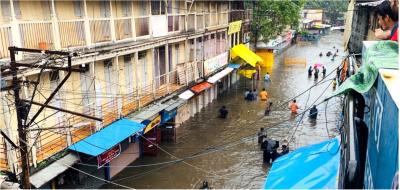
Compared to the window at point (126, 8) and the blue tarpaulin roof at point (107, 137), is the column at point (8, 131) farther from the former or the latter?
the window at point (126, 8)

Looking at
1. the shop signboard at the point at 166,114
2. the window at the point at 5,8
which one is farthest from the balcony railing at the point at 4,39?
the shop signboard at the point at 166,114

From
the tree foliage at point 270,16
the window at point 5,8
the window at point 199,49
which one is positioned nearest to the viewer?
the window at point 5,8

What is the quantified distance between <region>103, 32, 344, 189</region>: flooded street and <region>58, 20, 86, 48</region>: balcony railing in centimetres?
585

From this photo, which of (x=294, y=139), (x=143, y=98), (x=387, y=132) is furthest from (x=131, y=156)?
(x=387, y=132)

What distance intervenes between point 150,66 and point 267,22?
22.9 m

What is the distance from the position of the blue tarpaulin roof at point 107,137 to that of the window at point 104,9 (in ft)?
15.2

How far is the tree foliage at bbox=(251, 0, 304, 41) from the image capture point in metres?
39.7

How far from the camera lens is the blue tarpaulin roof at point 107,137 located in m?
12.9

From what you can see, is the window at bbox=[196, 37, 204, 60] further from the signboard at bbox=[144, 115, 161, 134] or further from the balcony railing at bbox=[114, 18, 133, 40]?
the balcony railing at bbox=[114, 18, 133, 40]

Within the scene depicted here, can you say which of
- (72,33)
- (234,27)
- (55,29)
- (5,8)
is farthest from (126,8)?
(234,27)

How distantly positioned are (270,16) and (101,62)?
28005 millimetres

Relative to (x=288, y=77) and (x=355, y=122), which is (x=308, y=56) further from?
(x=355, y=122)

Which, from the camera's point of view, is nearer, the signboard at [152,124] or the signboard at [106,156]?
the signboard at [106,156]

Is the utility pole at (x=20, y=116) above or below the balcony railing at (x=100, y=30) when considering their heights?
below
